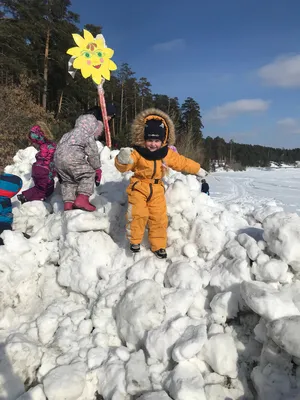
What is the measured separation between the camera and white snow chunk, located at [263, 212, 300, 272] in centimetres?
213

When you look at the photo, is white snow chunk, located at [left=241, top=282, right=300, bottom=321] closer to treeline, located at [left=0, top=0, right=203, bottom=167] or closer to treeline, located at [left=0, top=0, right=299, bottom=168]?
treeline, located at [left=0, top=0, right=299, bottom=168]

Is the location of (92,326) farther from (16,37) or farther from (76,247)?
(16,37)

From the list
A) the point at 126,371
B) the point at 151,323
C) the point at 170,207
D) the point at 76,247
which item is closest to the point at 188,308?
the point at 151,323

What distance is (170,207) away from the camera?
108 inches

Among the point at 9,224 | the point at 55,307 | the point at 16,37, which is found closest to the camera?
the point at 55,307

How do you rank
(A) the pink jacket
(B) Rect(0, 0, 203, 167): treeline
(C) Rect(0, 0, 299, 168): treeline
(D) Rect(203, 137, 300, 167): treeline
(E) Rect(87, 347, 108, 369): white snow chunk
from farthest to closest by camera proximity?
(D) Rect(203, 137, 300, 167): treeline
(B) Rect(0, 0, 203, 167): treeline
(C) Rect(0, 0, 299, 168): treeline
(A) the pink jacket
(E) Rect(87, 347, 108, 369): white snow chunk

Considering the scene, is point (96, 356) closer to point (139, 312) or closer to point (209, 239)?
point (139, 312)

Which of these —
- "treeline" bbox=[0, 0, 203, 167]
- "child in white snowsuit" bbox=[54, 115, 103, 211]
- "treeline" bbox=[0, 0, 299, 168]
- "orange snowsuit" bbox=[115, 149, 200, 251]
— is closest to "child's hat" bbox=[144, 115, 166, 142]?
"orange snowsuit" bbox=[115, 149, 200, 251]

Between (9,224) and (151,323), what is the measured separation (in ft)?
5.84

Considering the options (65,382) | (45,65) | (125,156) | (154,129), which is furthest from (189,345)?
(45,65)

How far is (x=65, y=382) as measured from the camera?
1.74m

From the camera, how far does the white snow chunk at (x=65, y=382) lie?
1.70 metres

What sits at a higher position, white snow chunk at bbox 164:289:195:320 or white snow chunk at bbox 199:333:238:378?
white snow chunk at bbox 164:289:195:320

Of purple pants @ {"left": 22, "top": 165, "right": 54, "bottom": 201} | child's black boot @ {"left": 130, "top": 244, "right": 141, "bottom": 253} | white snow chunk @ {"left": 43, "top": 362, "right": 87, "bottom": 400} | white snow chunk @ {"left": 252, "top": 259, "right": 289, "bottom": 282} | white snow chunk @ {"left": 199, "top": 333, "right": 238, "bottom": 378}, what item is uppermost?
purple pants @ {"left": 22, "top": 165, "right": 54, "bottom": 201}
